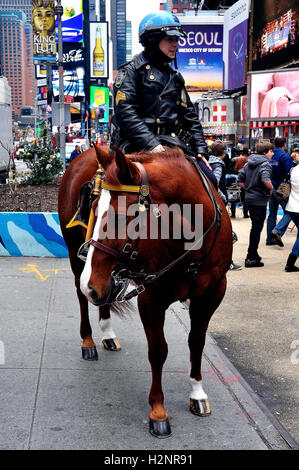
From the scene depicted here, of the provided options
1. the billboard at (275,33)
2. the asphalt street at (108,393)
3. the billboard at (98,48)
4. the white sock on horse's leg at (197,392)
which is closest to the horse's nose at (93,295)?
the asphalt street at (108,393)

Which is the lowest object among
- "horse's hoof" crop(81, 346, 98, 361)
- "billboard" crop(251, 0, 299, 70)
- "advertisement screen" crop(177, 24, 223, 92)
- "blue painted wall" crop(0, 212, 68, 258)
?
"horse's hoof" crop(81, 346, 98, 361)

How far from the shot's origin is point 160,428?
3.58 meters

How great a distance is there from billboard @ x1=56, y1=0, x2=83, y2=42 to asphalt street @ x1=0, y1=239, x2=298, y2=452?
55.3 metres

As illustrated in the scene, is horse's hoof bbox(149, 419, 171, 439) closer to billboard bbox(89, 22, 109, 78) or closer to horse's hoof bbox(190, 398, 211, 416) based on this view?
horse's hoof bbox(190, 398, 211, 416)

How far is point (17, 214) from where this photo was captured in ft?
29.8

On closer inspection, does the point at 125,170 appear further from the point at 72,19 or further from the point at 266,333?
the point at 72,19

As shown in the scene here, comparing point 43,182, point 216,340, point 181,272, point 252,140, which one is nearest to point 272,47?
point 252,140

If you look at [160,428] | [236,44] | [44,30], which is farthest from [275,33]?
[160,428]

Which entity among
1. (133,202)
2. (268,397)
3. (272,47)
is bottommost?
(268,397)

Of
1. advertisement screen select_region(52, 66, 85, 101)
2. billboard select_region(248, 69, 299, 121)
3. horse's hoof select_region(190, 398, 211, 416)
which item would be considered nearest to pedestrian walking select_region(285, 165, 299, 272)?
horse's hoof select_region(190, 398, 211, 416)

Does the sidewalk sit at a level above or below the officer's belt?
below

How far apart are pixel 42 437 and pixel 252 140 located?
28.5m

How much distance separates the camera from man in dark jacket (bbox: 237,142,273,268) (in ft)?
30.6

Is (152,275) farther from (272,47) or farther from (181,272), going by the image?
(272,47)
